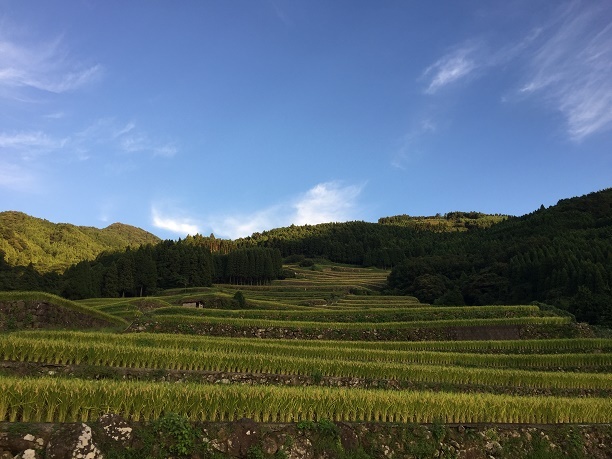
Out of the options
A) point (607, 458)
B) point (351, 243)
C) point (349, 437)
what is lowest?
point (607, 458)

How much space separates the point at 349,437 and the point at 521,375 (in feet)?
49.5

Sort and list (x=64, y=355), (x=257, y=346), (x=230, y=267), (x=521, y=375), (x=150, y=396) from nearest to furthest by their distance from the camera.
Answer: (x=150, y=396), (x=64, y=355), (x=521, y=375), (x=257, y=346), (x=230, y=267)

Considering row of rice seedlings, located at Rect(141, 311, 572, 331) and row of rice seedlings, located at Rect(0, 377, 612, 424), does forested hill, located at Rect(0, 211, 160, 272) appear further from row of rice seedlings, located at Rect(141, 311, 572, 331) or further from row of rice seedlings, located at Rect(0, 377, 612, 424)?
Result: row of rice seedlings, located at Rect(0, 377, 612, 424)

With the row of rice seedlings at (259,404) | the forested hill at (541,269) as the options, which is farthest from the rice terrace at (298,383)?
the forested hill at (541,269)

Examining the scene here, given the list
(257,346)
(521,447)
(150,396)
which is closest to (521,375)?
(521,447)

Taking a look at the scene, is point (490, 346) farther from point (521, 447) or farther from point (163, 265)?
point (163, 265)

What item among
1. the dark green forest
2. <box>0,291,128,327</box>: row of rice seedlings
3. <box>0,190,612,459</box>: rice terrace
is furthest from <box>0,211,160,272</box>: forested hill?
<box>0,291,128,327</box>: row of rice seedlings

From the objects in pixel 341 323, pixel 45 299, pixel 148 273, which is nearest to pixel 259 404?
pixel 45 299

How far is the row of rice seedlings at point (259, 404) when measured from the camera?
349 inches

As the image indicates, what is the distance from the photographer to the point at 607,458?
39.1ft

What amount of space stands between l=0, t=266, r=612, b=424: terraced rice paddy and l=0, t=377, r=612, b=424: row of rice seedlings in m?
0.03

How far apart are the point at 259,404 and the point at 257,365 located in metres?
7.82

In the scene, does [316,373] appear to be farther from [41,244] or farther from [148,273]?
[41,244]

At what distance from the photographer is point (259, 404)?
1058 centimetres
